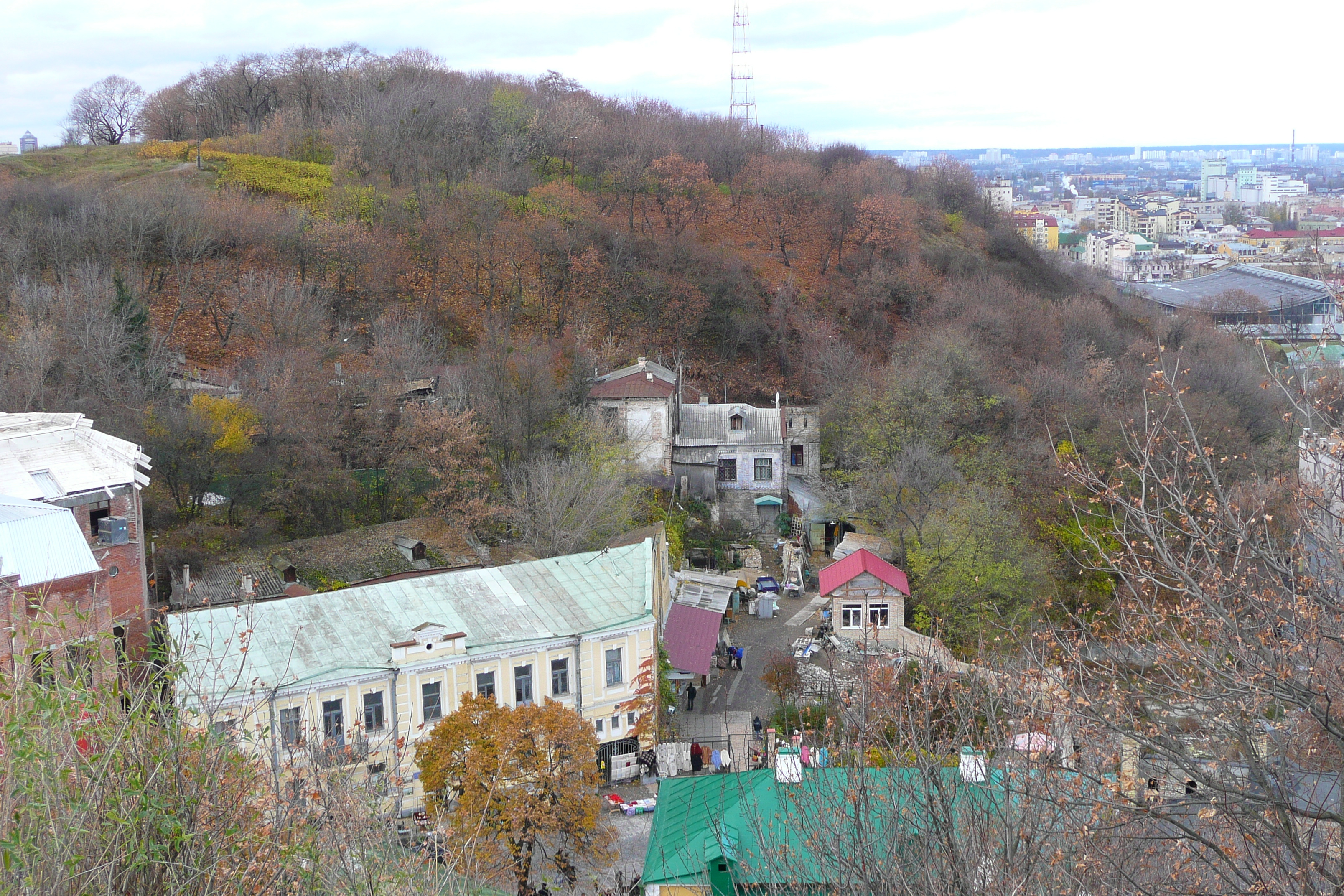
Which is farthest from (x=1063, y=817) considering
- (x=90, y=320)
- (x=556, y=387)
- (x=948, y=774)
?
(x=90, y=320)

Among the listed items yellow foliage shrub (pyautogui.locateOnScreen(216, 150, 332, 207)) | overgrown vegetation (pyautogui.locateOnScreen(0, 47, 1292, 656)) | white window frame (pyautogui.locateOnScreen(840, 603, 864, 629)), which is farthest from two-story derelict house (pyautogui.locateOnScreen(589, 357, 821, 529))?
yellow foliage shrub (pyautogui.locateOnScreen(216, 150, 332, 207))

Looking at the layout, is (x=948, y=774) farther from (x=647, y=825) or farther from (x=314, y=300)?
(x=314, y=300)

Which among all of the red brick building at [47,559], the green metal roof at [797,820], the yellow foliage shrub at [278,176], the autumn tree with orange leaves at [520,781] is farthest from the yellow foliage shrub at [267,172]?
the green metal roof at [797,820]

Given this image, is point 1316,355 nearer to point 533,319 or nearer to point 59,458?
point 59,458

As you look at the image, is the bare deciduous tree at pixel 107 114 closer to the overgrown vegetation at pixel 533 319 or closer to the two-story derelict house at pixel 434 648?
the overgrown vegetation at pixel 533 319

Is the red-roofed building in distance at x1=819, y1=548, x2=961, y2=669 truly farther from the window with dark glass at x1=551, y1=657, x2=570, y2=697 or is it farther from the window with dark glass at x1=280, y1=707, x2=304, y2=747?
the window with dark glass at x1=280, y1=707, x2=304, y2=747

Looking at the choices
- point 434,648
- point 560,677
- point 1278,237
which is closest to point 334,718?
point 434,648
